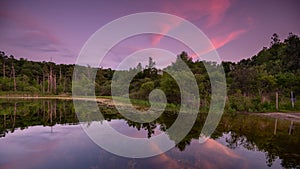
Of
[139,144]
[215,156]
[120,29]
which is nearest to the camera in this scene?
[215,156]

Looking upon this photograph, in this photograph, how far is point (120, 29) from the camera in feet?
45.9

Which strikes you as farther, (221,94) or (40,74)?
(40,74)

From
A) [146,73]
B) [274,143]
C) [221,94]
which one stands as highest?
[146,73]

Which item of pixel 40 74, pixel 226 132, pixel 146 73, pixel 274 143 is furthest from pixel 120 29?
pixel 40 74

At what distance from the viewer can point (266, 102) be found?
2062 centimetres

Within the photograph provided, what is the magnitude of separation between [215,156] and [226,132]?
4458 millimetres

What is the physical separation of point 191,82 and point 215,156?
12894 millimetres

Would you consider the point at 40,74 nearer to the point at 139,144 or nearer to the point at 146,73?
the point at 146,73

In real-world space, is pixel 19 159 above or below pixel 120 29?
below

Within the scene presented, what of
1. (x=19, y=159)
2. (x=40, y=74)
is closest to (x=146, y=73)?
(x=19, y=159)

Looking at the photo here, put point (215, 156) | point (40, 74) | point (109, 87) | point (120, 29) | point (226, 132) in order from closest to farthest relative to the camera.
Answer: point (215, 156) < point (226, 132) < point (120, 29) < point (109, 87) < point (40, 74)

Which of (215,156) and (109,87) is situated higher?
(109,87)

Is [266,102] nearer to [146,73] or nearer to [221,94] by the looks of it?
[221,94]

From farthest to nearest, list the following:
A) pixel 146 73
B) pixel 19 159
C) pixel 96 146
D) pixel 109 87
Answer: pixel 109 87, pixel 146 73, pixel 96 146, pixel 19 159
